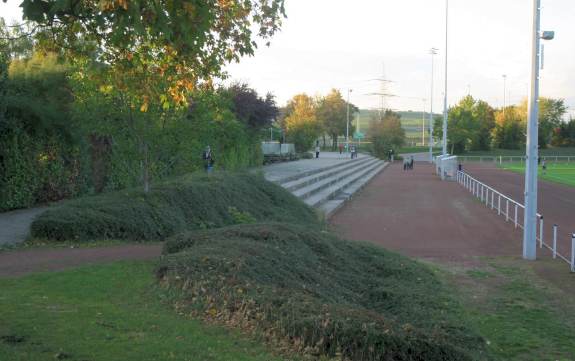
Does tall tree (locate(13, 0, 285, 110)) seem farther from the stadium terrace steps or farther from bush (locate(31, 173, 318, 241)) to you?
the stadium terrace steps

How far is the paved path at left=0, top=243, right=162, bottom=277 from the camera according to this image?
29.8 ft

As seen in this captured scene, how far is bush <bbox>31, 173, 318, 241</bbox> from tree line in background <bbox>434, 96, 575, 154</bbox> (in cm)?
8757

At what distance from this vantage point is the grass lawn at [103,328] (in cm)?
500

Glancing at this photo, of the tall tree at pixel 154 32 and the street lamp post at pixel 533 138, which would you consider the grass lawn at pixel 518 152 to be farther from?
the tall tree at pixel 154 32

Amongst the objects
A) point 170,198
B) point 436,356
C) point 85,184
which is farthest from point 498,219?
point 436,356

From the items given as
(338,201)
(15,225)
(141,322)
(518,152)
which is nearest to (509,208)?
(338,201)

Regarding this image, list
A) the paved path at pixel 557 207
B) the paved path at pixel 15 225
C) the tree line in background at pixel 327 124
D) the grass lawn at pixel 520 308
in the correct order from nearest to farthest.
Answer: the grass lawn at pixel 520 308, the paved path at pixel 15 225, the paved path at pixel 557 207, the tree line in background at pixel 327 124

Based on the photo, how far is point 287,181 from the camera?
2792cm

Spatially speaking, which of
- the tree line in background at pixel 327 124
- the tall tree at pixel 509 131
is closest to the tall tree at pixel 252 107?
the tree line in background at pixel 327 124

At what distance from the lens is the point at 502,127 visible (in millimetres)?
111438

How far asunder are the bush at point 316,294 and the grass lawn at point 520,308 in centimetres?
52

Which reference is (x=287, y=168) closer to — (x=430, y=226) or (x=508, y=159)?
(x=430, y=226)

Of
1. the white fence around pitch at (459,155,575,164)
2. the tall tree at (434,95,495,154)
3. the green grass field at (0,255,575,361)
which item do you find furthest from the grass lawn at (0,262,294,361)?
the tall tree at (434,95,495,154)

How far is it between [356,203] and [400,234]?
999cm
